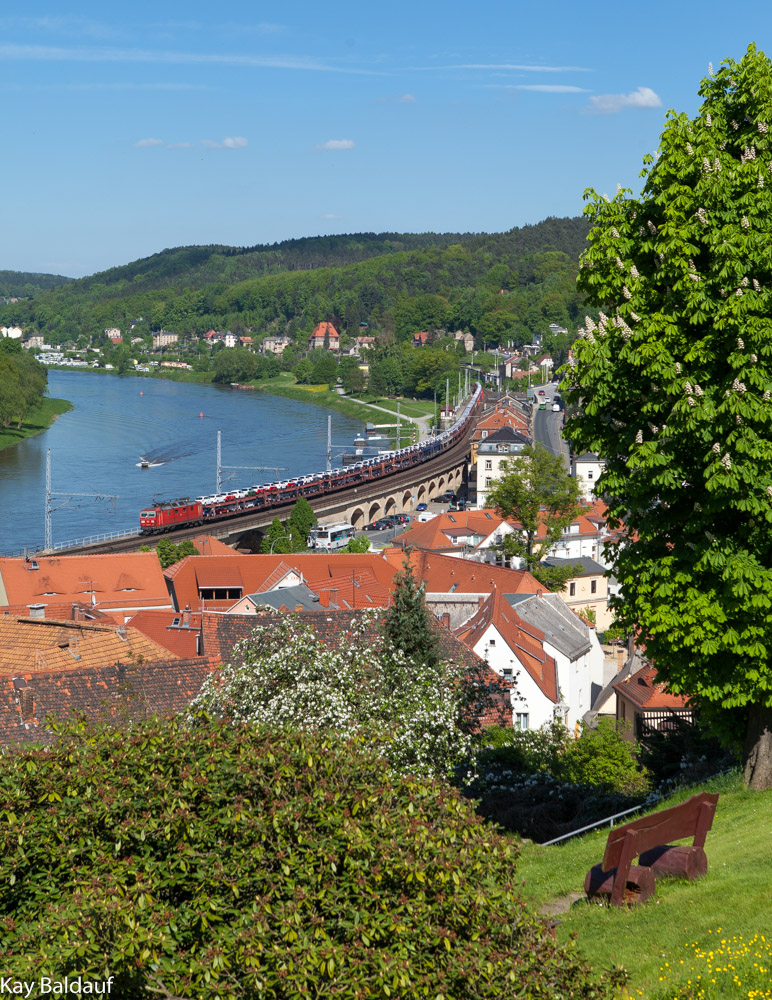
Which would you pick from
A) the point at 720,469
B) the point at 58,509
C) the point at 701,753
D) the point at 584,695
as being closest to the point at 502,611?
the point at 584,695

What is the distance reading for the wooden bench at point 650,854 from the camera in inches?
308

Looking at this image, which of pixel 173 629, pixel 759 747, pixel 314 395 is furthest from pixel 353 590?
pixel 314 395

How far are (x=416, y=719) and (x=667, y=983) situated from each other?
20.6 ft

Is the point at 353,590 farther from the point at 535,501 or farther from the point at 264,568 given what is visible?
the point at 535,501

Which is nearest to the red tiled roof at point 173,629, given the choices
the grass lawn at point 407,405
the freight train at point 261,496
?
the freight train at point 261,496

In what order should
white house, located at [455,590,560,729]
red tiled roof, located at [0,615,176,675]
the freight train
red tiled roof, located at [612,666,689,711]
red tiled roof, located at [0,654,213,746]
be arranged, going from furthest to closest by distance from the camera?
the freight train
white house, located at [455,590,560,729]
red tiled roof, located at [612,666,689,711]
red tiled roof, located at [0,615,176,675]
red tiled roof, located at [0,654,213,746]

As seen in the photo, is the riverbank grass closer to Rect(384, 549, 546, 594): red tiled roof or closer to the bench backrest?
Rect(384, 549, 546, 594): red tiled roof

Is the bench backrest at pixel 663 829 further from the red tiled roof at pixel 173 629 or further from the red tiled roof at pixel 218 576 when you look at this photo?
the red tiled roof at pixel 218 576

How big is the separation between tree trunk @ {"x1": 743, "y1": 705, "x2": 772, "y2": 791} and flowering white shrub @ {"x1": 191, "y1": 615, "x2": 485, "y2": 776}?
3.21 metres

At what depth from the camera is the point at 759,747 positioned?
10.8 meters

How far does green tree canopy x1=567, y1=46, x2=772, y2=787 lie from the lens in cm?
952

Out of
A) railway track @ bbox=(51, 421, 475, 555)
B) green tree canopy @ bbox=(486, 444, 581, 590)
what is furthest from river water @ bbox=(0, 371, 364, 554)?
green tree canopy @ bbox=(486, 444, 581, 590)

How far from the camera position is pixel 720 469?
955cm

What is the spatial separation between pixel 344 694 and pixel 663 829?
5.52m
